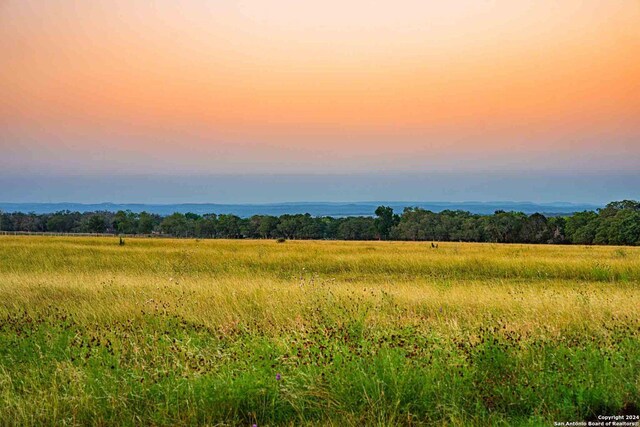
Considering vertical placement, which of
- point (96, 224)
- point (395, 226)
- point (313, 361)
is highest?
point (395, 226)

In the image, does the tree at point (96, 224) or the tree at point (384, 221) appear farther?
the tree at point (96, 224)

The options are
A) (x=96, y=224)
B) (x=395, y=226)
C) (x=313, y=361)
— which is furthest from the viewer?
(x=96, y=224)

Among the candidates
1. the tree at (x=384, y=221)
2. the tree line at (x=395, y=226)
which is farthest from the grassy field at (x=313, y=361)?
the tree at (x=384, y=221)

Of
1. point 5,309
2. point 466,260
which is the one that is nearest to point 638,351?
point 5,309

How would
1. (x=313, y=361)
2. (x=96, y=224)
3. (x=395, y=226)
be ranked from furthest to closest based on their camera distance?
(x=96, y=224), (x=395, y=226), (x=313, y=361)

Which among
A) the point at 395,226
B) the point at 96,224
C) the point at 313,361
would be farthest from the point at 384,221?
the point at 313,361

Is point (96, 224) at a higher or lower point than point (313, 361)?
higher

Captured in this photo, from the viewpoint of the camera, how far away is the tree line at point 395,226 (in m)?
75.6

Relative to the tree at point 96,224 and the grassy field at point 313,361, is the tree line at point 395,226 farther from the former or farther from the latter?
the grassy field at point 313,361

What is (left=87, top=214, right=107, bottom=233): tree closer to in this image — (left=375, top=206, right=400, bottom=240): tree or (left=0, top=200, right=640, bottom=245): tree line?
(left=0, top=200, right=640, bottom=245): tree line

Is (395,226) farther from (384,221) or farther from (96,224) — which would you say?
(96,224)

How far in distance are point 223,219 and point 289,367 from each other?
360ft

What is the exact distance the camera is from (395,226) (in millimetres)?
107125

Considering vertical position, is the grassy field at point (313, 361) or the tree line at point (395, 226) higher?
the tree line at point (395, 226)
